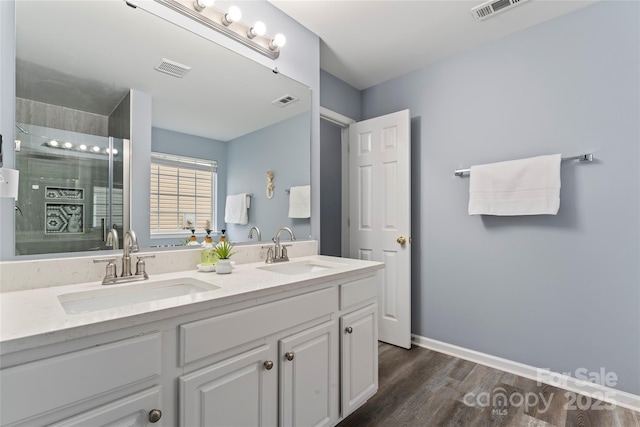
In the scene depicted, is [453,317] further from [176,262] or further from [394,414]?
[176,262]

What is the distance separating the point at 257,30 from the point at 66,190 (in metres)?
1.29

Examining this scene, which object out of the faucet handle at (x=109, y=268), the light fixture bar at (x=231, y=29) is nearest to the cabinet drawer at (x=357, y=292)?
the faucet handle at (x=109, y=268)

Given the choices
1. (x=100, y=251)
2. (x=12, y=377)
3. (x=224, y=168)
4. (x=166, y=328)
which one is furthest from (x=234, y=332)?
(x=224, y=168)

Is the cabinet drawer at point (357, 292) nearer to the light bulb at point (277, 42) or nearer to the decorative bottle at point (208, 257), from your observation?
the decorative bottle at point (208, 257)

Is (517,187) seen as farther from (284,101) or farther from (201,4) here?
(201,4)

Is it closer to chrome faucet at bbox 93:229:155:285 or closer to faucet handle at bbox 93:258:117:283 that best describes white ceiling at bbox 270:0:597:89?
chrome faucet at bbox 93:229:155:285

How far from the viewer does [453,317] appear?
250 centimetres

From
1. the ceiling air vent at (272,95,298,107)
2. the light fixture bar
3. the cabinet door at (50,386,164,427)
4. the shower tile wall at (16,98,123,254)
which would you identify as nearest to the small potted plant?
the shower tile wall at (16,98,123,254)

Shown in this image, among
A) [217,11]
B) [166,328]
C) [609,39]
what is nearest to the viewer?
[166,328]

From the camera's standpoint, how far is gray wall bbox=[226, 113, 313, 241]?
177 cm

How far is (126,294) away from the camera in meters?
1.16

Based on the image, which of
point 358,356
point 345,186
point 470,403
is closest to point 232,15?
point 345,186

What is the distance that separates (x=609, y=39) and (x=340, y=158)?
2.12 meters

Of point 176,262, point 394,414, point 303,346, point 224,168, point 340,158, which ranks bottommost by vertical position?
point 394,414
